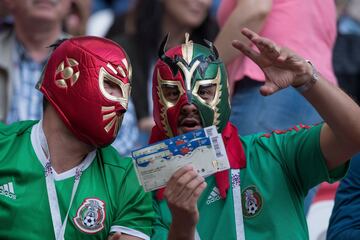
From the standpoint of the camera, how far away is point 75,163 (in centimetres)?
460

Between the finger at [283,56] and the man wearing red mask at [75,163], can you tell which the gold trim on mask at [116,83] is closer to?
the man wearing red mask at [75,163]

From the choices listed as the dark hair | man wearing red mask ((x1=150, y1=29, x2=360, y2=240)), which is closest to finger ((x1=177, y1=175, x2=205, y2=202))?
man wearing red mask ((x1=150, y1=29, x2=360, y2=240))

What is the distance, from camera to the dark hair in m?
6.73

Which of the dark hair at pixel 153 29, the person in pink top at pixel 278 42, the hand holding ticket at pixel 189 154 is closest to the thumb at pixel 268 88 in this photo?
the hand holding ticket at pixel 189 154

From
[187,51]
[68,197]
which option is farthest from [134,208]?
[187,51]

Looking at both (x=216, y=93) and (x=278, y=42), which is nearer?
(x=216, y=93)

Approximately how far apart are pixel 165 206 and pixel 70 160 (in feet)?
1.58

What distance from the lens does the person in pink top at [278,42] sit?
17.7 ft

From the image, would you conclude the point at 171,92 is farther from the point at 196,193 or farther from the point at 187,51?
the point at 196,193

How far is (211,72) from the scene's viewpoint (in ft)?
15.3

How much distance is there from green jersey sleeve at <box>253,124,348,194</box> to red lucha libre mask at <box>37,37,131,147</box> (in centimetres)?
73

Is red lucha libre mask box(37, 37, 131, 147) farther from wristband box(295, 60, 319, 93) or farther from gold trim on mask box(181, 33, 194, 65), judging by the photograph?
wristband box(295, 60, 319, 93)

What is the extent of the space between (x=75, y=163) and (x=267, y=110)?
131cm

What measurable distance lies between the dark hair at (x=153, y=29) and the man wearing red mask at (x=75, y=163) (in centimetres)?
207
